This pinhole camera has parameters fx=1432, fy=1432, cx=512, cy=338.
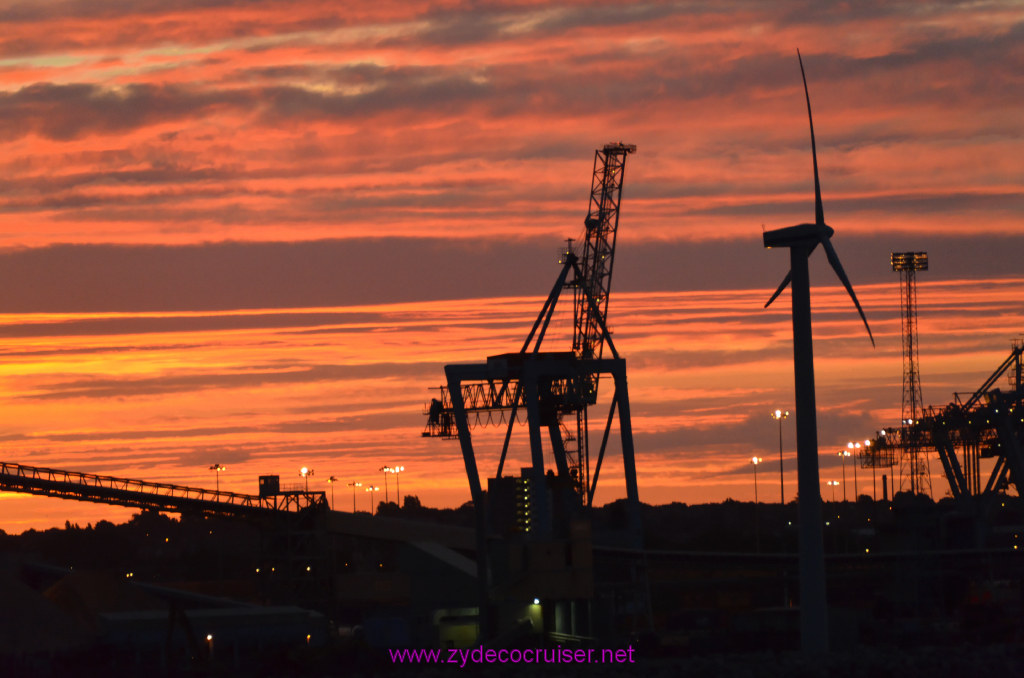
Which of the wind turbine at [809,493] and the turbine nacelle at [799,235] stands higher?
the turbine nacelle at [799,235]

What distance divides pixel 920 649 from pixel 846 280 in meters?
23.1

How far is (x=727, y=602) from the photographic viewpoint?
468 ft

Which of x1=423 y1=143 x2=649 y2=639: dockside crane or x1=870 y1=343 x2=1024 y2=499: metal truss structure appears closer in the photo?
x1=423 y1=143 x2=649 y2=639: dockside crane

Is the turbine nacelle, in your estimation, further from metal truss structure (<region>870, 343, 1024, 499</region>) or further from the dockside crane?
metal truss structure (<region>870, 343, 1024, 499</region>)

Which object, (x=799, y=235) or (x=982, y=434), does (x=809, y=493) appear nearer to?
(x=799, y=235)

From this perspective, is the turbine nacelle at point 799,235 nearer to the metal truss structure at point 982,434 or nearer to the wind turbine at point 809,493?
the wind turbine at point 809,493

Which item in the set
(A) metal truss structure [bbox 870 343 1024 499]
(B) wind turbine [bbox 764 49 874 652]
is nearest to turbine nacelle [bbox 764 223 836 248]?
(B) wind turbine [bbox 764 49 874 652]

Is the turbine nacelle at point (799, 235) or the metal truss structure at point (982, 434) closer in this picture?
the turbine nacelle at point (799, 235)

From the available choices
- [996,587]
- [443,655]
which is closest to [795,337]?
[443,655]

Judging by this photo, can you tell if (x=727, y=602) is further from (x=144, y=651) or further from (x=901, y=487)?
(x=144, y=651)

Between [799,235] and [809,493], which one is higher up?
[799,235]

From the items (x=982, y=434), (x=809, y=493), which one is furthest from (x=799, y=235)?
(x=982, y=434)

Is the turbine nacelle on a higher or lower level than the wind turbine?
higher

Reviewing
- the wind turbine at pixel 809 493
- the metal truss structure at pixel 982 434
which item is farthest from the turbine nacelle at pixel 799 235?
the metal truss structure at pixel 982 434
